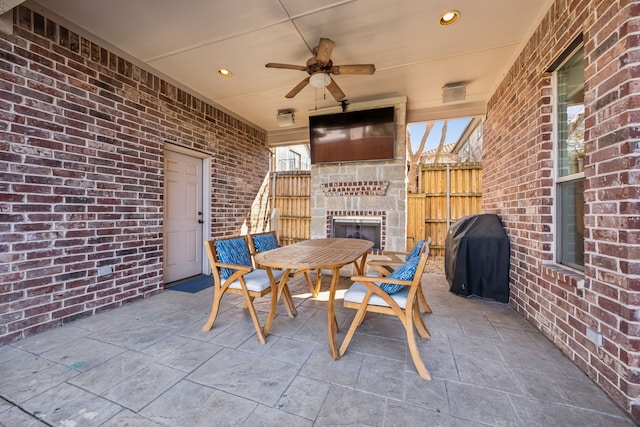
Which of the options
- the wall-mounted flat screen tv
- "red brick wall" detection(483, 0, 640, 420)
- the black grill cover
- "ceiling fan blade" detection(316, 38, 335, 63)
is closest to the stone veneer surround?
the wall-mounted flat screen tv

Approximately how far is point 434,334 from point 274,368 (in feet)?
4.41

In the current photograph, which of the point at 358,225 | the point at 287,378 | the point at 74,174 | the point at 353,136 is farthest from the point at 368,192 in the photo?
the point at 74,174

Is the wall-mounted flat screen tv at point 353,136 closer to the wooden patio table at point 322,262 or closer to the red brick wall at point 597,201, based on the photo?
the red brick wall at point 597,201

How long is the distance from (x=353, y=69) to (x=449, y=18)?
0.90m

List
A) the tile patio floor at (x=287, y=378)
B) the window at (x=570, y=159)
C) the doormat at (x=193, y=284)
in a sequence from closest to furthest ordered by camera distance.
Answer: the tile patio floor at (x=287, y=378) < the window at (x=570, y=159) < the doormat at (x=193, y=284)

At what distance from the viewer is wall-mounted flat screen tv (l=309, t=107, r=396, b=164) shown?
3793mm

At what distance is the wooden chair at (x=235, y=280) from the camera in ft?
6.69

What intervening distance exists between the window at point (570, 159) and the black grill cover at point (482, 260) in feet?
2.45

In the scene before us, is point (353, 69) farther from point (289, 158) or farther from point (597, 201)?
point (289, 158)

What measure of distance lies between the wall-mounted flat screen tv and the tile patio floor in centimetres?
251

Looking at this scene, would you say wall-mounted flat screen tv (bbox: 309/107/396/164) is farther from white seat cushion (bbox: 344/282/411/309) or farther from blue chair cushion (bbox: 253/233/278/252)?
white seat cushion (bbox: 344/282/411/309)

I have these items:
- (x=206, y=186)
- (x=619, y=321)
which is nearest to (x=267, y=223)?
(x=206, y=186)

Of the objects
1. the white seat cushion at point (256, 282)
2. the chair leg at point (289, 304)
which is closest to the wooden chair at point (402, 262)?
the chair leg at point (289, 304)

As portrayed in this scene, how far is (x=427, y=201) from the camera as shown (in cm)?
565
